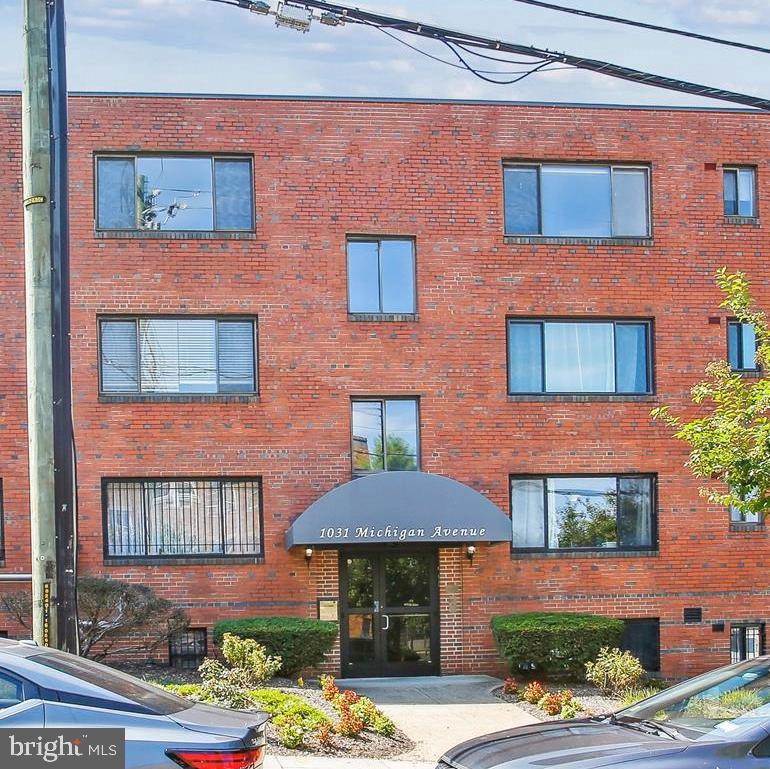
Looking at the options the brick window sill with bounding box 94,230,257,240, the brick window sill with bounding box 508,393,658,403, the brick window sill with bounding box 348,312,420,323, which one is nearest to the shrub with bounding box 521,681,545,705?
the brick window sill with bounding box 508,393,658,403

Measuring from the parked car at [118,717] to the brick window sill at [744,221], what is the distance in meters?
15.9

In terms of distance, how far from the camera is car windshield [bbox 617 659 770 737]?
7.57 m

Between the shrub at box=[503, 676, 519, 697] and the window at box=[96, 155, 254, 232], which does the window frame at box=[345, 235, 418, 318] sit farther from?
the shrub at box=[503, 676, 519, 697]

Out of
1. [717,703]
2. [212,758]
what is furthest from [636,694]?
[212,758]

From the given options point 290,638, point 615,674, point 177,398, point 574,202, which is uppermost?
point 574,202

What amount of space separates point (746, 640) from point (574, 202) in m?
7.99

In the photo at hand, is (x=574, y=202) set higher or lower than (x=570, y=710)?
higher

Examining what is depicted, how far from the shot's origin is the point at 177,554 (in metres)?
19.3

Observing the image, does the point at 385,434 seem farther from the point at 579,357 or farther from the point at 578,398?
the point at 579,357

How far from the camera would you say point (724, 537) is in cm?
2056

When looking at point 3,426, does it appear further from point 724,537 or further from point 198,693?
point 724,537

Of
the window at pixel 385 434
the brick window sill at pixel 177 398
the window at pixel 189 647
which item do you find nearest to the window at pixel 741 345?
the window at pixel 385 434

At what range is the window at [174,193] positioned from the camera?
1955 centimetres

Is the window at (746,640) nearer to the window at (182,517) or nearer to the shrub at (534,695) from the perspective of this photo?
the shrub at (534,695)
